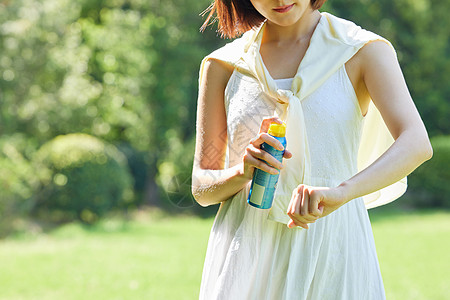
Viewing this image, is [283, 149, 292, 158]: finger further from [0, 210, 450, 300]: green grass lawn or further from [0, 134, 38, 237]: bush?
[0, 134, 38, 237]: bush

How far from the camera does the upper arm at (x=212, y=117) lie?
1.88m

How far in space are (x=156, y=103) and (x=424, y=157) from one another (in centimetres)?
1276

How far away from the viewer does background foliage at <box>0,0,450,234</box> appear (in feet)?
39.2

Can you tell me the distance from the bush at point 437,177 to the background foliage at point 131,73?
14 centimetres

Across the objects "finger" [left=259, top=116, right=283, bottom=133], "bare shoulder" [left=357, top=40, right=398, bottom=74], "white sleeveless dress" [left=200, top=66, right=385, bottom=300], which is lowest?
"white sleeveless dress" [left=200, top=66, right=385, bottom=300]

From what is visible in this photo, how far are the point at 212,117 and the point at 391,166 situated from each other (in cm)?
56

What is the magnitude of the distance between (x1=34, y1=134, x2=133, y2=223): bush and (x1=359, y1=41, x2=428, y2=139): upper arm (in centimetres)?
926

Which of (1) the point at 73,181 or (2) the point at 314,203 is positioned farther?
(1) the point at 73,181

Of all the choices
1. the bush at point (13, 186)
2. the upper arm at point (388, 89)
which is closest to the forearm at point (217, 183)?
the upper arm at point (388, 89)

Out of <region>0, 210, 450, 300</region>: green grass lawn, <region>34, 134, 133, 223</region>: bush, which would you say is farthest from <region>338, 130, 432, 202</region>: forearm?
<region>34, 134, 133, 223</region>: bush

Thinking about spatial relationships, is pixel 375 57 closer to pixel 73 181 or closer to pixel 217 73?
pixel 217 73

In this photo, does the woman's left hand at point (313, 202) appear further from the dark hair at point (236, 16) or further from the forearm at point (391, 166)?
the dark hair at point (236, 16)

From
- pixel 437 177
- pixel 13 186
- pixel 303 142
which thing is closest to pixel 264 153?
pixel 303 142

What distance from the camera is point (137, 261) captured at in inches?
292
